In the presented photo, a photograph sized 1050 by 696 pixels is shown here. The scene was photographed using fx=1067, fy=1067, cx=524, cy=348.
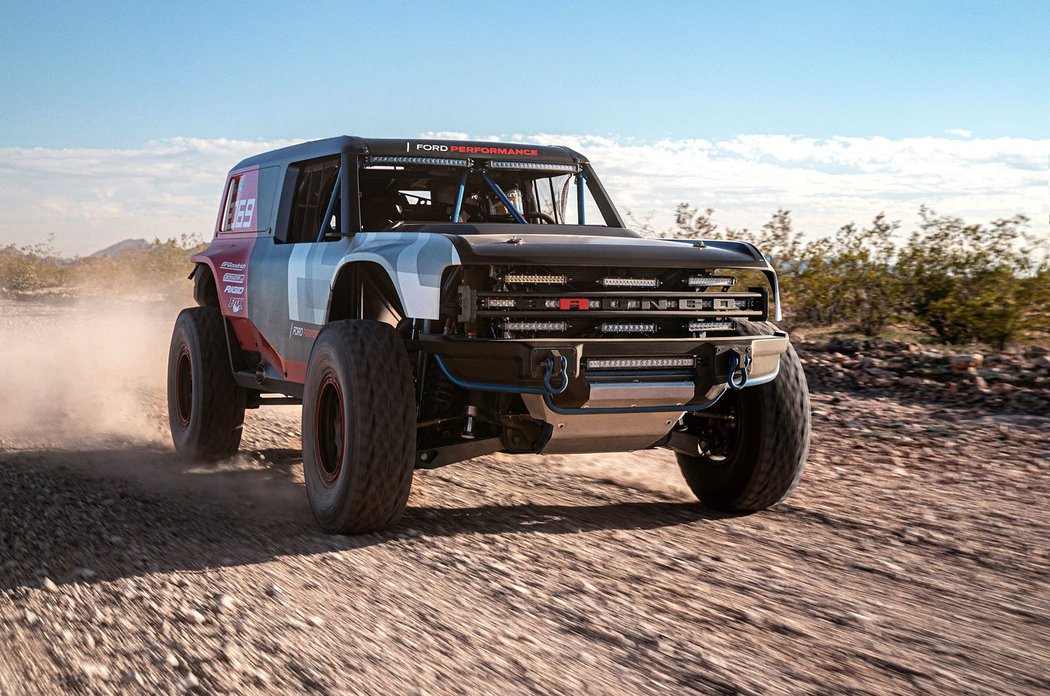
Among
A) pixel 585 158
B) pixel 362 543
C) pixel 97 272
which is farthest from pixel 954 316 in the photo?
pixel 97 272

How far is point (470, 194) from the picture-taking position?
6531 mm

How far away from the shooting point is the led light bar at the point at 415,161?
20.4 feet

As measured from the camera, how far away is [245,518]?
555cm

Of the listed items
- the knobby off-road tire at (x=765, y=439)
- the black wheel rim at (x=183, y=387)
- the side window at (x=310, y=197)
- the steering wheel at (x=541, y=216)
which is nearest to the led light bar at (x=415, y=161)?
the side window at (x=310, y=197)

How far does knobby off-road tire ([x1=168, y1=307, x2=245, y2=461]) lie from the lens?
7.27 meters

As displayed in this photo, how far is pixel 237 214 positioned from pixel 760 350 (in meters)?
4.16

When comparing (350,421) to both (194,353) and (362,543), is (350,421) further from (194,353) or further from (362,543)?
(194,353)

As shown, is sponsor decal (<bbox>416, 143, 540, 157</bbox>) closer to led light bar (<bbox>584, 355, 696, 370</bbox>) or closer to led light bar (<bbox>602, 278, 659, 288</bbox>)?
led light bar (<bbox>602, 278, 659, 288</bbox>)

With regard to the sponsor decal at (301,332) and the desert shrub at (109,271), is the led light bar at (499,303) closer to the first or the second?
the sponsor decal at (301,332)

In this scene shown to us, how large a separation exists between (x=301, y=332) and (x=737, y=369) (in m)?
2.58

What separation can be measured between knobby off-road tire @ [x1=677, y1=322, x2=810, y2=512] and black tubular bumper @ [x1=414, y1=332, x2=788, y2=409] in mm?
263

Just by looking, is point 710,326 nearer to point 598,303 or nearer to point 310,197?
point 598,303

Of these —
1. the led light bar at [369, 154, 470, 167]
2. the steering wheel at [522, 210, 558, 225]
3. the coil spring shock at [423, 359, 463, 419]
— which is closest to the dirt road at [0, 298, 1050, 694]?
the coil spring shock at [423, 359, 463, 419]

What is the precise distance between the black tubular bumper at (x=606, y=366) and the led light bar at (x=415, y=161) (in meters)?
1.73
